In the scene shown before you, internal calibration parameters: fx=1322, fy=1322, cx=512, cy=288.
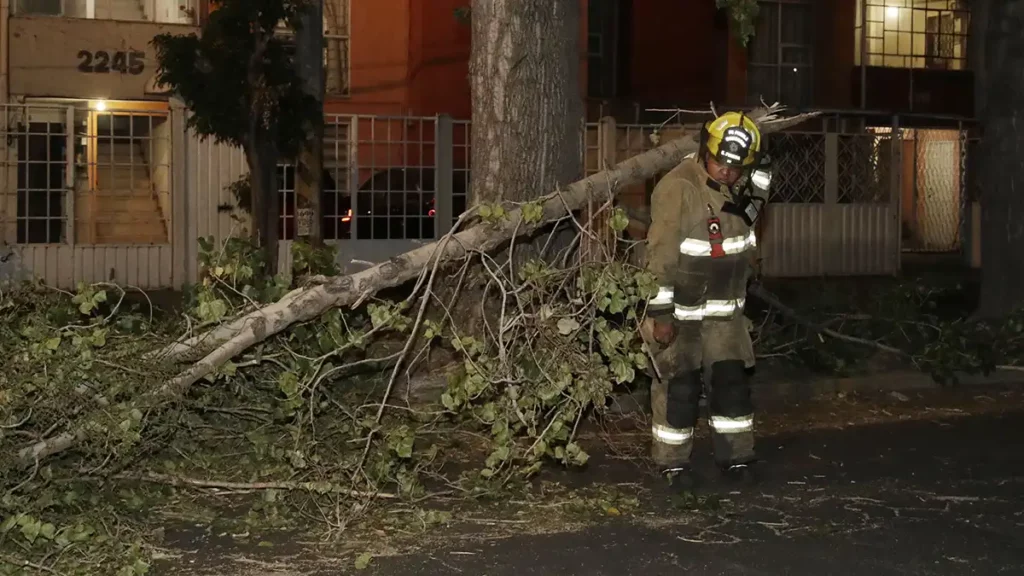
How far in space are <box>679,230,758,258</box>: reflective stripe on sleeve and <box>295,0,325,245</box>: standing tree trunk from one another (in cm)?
634

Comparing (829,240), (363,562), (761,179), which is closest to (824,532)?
(761,179)

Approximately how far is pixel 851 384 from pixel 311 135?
19.0ft

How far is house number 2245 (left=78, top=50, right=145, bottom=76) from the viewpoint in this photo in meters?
17.1

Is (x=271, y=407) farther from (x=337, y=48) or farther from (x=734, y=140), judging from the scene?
(x=337, y=48)

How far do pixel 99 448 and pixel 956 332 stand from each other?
633 cm

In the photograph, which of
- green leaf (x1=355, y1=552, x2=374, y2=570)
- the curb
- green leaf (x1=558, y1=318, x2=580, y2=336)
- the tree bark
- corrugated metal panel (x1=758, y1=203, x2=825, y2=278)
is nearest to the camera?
green leaf (x1=355, y1=552, x2=374, y2=570)

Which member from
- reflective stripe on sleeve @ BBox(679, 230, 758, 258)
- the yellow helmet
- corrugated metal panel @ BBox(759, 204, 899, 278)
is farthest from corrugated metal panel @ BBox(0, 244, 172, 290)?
the yellow helmet

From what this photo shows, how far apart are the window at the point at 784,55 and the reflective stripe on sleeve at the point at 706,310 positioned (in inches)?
701

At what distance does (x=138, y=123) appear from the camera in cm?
1638

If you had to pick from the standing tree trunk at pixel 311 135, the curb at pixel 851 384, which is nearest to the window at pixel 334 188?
the standing tree trunk at pixel 311 135

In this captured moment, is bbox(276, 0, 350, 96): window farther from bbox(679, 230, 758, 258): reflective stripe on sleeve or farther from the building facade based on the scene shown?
bbox(679, 230, 758, 258): reflective stripe on sleeve

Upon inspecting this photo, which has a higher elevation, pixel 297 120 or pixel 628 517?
pixel 297 120

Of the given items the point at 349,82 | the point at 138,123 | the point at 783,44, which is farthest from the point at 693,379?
the point at 783,44

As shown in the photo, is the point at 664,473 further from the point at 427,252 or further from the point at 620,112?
the point at 620,112
